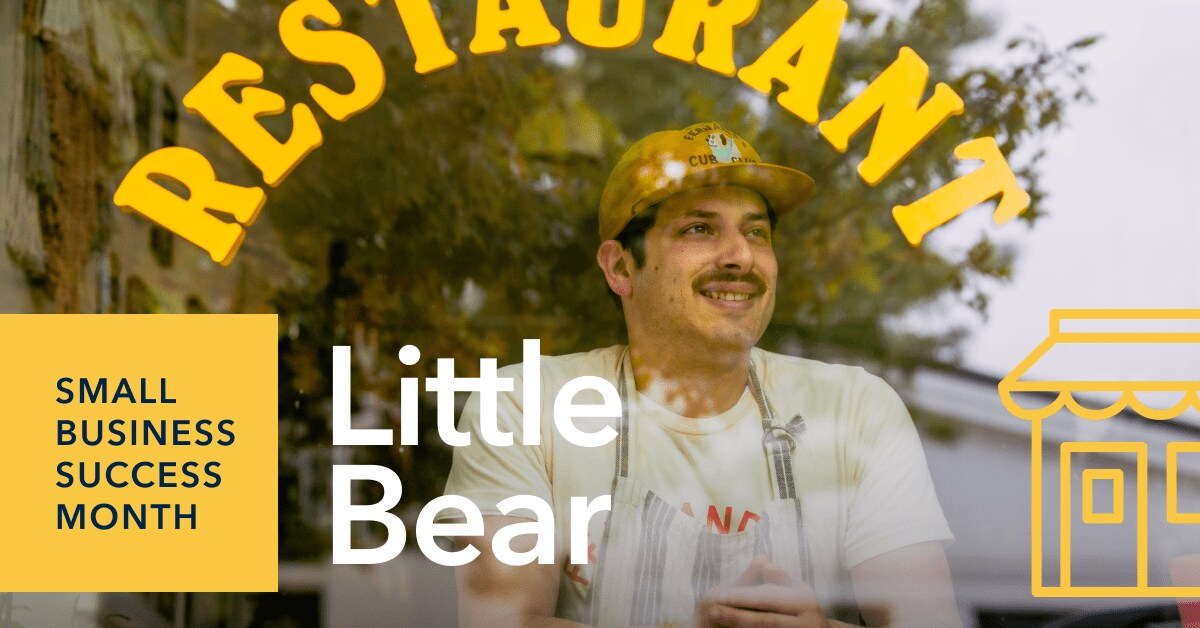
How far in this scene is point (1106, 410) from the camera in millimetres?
3102

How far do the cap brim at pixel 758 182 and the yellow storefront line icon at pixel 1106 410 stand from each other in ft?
2.27

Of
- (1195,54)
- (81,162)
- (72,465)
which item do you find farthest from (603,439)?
(1195,54)

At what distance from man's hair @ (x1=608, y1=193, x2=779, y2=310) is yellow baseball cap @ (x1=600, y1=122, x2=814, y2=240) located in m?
0.01

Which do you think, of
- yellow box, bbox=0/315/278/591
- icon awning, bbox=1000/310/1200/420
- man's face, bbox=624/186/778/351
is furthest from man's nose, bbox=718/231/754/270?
yellow box, bbox=0/315/278/591

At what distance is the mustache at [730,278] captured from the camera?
3092 mm

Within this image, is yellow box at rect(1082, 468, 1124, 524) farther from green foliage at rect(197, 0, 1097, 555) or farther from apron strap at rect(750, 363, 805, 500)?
apron strap at rect(750, 363, 805, 500)

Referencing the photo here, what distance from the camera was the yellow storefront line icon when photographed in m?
3.08

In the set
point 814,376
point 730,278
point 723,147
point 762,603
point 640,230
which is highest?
point 723,147

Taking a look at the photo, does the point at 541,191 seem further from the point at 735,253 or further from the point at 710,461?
the point at 710,461

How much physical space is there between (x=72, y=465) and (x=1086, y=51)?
276cm

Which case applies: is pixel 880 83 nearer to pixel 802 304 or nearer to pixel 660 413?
pixel 802 304

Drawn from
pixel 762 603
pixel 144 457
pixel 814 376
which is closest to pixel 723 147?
pixel 814 376

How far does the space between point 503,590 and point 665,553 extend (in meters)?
0.40

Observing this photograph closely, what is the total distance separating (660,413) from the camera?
3119mm
